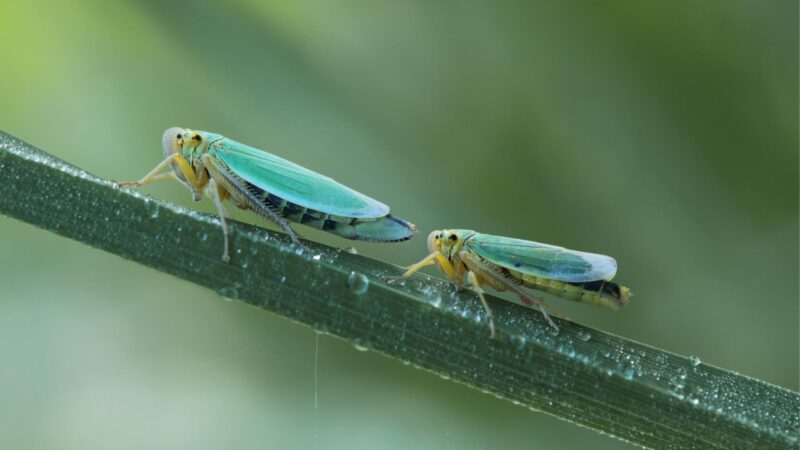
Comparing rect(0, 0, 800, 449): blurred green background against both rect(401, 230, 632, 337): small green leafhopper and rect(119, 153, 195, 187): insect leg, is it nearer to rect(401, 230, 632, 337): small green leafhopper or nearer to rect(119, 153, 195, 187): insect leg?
rect(401, 230, 632, 337): small green leafhopper

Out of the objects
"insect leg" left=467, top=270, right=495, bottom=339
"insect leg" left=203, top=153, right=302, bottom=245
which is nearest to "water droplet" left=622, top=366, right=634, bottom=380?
"insect leg" left=467, top=270, right=495, bottom=339

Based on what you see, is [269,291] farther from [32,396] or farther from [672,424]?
[32,396]

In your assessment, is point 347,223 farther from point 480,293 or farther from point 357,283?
point 357,283

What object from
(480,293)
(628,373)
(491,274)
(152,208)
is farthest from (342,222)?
(628,373)

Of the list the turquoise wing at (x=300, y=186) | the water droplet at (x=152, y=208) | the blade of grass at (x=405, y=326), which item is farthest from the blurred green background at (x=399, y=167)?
the water droplet at (x=152, y=208)

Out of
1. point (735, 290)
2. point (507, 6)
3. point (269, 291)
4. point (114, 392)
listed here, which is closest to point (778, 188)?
point (735, 290)

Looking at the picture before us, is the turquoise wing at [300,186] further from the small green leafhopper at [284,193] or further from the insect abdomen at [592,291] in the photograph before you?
the insect abdomen at [592,291]
